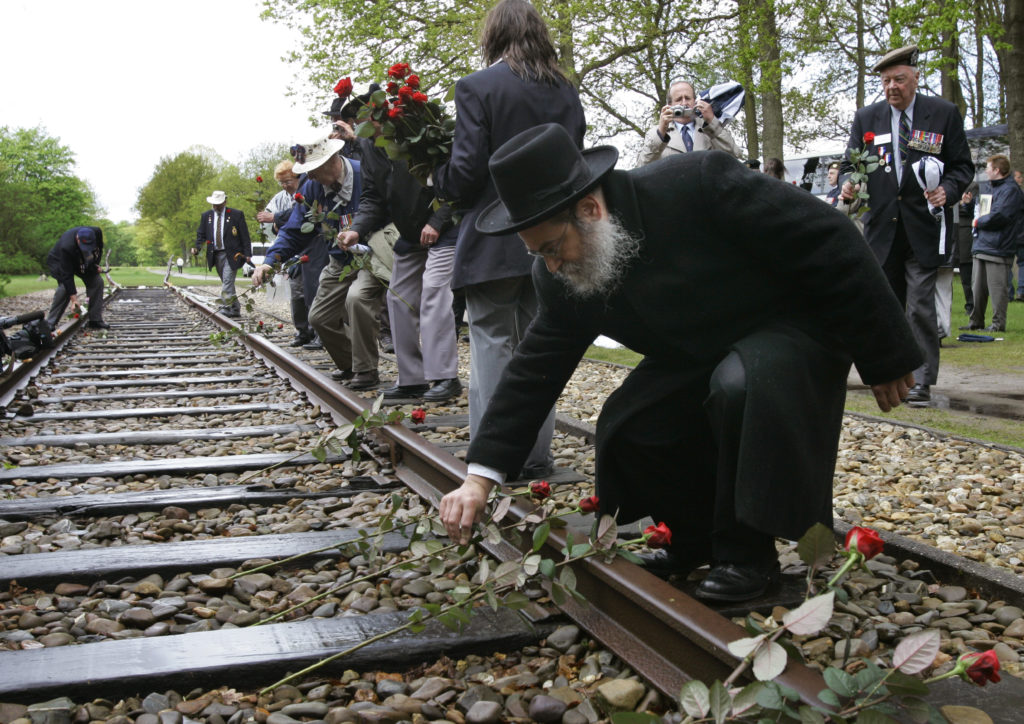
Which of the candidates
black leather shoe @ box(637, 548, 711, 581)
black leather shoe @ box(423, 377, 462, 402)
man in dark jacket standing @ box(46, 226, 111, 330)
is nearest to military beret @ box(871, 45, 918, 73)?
black leather shoe @ box(423, 377, 462, 402)

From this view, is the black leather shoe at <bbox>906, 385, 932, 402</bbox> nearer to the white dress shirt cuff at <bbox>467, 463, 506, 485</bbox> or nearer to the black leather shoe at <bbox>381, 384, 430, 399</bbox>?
the black leather shoe at <bbox>381, 384, 430, 399</bbox>

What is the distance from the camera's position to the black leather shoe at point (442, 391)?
20.6 ft

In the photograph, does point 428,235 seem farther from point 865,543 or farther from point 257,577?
point 865,543

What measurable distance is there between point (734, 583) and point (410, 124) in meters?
3.14

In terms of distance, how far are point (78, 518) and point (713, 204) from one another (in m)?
2.73

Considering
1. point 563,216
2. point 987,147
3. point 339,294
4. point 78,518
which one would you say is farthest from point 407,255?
point 987,147

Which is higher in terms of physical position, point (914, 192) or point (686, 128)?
point (686, 128)

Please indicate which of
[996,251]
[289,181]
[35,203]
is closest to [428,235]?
[289,181]

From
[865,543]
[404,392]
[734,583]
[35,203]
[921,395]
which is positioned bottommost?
[921,395]

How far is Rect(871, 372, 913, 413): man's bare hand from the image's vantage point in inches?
93.4

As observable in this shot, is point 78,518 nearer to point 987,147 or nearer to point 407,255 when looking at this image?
point 407,255

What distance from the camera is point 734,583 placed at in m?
2.46

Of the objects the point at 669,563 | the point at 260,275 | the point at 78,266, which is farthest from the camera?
the point at 78,266

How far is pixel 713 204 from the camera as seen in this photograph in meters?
2.41
